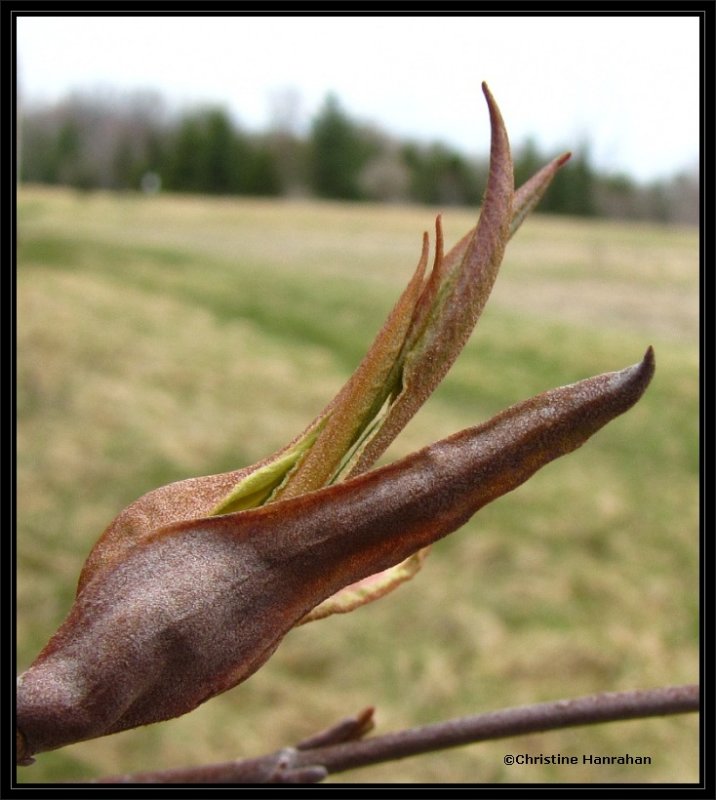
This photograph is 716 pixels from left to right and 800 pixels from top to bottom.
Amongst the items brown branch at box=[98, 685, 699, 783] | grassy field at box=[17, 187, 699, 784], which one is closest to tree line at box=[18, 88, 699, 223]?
grassy field at box=[17, 187, 699, 784]

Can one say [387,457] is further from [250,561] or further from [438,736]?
[250,561]

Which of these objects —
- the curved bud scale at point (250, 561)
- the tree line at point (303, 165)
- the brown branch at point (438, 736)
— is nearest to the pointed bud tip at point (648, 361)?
the curved bud scale at point (250, 561)

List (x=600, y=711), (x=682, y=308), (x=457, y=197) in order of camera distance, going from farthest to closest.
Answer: (x=457, y=197) → (x=682, y=308) → (x=600, y=711)

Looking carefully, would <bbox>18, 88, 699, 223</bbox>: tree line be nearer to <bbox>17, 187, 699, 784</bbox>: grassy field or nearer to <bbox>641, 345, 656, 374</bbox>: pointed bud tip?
<bbox>17, 187, 699, 784</bbox>: grassy field

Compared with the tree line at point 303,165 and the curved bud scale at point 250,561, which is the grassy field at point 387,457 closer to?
the curved bud scale at point 250,561

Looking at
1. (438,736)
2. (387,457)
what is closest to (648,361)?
(438,736)

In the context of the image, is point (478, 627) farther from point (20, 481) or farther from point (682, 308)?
point (682, 308)

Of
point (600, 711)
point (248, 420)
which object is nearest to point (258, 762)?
point (600, 711)
